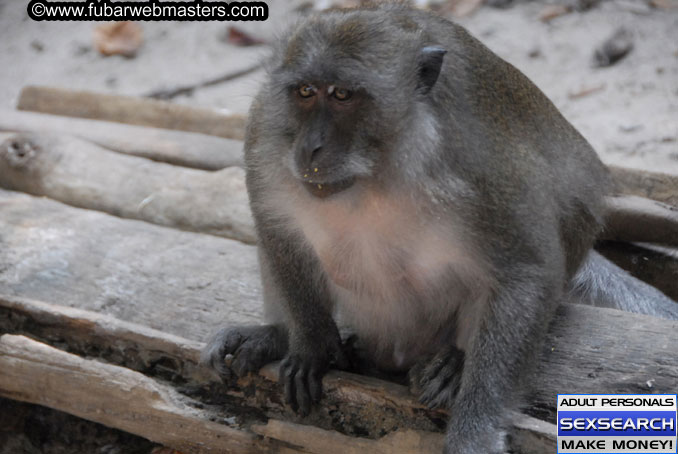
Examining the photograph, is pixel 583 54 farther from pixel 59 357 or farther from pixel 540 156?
pixel 59 357

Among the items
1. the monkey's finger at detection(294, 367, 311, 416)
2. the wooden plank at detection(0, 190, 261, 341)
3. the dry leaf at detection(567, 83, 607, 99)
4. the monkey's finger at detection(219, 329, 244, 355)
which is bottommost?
the dry leaf at detection(567, 83, 607, 99)

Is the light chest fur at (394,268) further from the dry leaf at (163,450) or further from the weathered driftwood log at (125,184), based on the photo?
the weathered driftwood log at (125,184)

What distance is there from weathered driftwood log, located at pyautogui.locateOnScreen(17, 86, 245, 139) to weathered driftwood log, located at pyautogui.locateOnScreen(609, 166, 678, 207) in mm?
2914

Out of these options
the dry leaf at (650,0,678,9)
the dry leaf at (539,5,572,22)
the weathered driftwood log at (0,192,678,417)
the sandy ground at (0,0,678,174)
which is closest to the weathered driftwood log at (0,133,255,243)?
the weathered driftwood log at (0,192,678,417)

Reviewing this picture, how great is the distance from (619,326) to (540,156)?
32.4 inches

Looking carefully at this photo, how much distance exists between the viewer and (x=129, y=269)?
4.91 m

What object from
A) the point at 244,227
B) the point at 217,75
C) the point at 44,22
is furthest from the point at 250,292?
the point at 44,22

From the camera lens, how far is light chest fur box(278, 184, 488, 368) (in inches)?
136

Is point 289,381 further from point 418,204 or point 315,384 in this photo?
point 418,204

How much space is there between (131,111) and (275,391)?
4.06m

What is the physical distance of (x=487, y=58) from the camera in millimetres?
3793

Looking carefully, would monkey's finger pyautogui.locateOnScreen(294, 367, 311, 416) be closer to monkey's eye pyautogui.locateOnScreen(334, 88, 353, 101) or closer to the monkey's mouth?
the monkey's mouth

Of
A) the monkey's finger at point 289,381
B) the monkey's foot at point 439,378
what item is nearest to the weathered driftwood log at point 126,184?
the monkey's finger at point 289,381

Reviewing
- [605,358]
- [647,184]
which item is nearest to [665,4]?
[647,184]
